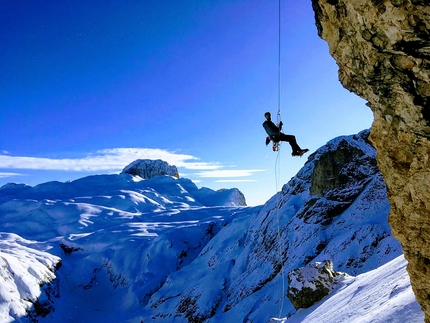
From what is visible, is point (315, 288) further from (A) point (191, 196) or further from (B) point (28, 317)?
(A) point (191, 196)

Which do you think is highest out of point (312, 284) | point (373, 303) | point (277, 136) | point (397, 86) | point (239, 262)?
point (277, 136)

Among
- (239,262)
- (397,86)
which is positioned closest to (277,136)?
(397,86)

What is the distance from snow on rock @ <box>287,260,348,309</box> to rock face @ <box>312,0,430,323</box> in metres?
11.7

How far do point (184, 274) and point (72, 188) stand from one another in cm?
12616

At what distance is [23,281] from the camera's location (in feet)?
182

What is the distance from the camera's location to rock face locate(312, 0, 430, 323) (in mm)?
4465

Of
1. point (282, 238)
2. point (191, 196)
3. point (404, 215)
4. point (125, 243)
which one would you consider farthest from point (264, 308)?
point (191, 196)

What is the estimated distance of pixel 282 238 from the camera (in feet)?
117

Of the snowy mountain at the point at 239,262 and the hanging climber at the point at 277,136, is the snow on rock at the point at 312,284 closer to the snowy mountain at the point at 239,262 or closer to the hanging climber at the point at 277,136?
the snowy mountain at the point at 239,262

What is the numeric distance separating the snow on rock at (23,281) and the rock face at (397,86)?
194 feet

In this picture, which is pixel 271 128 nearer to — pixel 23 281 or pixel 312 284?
pixel 312 284

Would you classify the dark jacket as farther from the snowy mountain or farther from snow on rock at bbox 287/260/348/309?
snow on rock at bbox 287/260/348/309

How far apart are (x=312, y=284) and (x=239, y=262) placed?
2527cm

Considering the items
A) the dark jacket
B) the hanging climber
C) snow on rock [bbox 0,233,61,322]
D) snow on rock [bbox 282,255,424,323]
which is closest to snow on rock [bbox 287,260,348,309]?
snow on rock [bbox 282,255,424,323]
